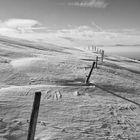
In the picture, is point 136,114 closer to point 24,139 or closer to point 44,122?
point 44,122

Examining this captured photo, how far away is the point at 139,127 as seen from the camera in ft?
24.1

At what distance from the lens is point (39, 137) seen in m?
6.09

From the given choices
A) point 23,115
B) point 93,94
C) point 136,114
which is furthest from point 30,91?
point 136,114

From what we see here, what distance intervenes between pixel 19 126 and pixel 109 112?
14.8ft

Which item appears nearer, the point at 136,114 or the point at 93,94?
the point at 136,114

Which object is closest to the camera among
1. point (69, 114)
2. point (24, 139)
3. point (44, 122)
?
point (24, 139)

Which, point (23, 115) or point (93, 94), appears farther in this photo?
point (93, 94)

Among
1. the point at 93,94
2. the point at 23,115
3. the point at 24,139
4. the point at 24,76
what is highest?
the point at 24,76

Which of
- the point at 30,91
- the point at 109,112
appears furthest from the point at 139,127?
the point at 30,91

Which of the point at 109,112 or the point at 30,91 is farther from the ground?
the point at 30,91

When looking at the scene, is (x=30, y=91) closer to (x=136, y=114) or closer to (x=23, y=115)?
(x=23, y=115)

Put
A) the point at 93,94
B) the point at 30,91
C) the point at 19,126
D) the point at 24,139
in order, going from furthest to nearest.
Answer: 1. the point at 93,94
2. the point at 30,91
3. the point at 19,126
4. the point at 24,139

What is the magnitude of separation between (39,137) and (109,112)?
3.99 metres

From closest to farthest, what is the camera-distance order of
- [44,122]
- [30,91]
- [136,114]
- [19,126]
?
[19,126] < [44,122] < [136,114] < [30,91]
